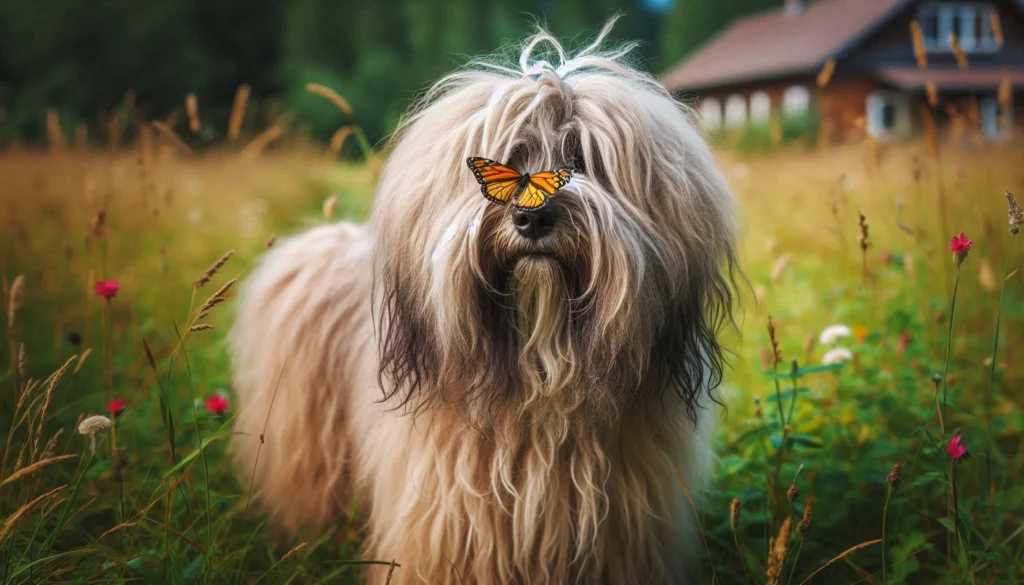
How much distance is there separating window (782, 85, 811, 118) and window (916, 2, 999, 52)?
378 centimetres

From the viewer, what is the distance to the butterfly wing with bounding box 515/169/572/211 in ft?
5.28

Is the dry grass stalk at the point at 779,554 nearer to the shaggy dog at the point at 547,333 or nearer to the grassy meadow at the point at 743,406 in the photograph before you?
the grassy meadow at the point at 743,406

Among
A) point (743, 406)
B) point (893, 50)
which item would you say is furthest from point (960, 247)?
point (893, 50)

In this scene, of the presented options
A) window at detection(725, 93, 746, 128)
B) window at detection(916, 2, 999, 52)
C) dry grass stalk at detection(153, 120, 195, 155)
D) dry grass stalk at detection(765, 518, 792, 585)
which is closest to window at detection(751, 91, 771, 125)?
window at detection(725, 93, 746, 128)

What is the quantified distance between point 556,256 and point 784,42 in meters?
26.9

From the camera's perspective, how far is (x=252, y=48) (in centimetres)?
2861

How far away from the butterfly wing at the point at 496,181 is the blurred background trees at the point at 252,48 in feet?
53.0

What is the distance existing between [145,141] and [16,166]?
4.84m

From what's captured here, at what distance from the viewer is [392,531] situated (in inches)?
80.4

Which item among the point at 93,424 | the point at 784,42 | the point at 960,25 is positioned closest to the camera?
the point at 93,424

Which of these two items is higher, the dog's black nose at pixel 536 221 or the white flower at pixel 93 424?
the dog's black nose at pixel 536 221

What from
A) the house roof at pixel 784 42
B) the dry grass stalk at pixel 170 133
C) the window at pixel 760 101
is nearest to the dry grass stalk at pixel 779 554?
the dry grass stalk at pixel 170 133

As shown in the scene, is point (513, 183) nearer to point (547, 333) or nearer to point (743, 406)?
point (547, 333)

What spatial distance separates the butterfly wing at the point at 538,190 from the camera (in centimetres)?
161
